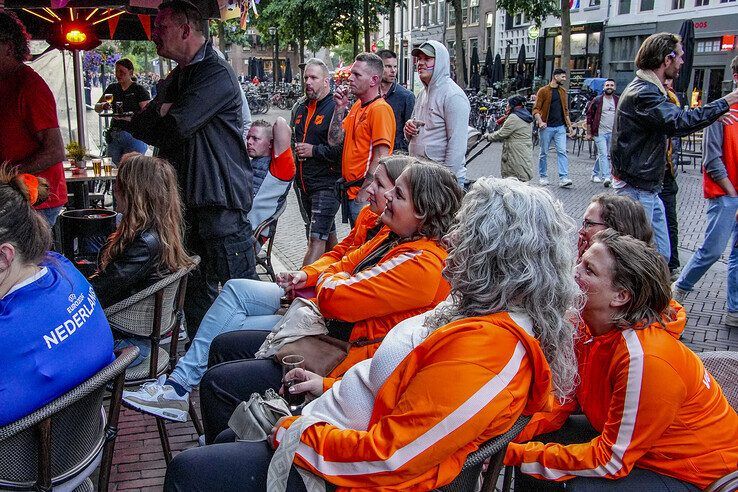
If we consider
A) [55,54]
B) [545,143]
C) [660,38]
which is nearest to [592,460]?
[660,38]

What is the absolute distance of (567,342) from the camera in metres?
1.91

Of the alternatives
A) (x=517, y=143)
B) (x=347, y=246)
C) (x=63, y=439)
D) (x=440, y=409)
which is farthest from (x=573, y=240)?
(x=517, y=143)

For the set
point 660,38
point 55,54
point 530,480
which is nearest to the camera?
point 530,480

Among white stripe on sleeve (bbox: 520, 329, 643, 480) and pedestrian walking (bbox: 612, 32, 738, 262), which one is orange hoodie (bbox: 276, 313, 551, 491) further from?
pedestrian walking (bbox: 612, 32, 738, 262)

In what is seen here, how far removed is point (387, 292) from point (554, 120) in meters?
9.49

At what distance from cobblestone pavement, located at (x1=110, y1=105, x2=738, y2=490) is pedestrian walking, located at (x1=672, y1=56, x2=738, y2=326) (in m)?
0.34

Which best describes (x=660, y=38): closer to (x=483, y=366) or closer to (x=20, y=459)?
(x=483, y=366)

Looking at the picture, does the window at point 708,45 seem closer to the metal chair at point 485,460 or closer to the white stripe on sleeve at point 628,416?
the white stripe on sleeve at point 628,416

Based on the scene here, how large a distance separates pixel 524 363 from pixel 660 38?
371 centimetres

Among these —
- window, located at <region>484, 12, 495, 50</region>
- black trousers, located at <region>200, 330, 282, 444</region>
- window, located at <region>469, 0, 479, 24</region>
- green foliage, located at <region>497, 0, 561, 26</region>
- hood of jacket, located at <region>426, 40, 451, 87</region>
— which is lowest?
black trousers, located at <region>200, 330, 282, 444</region>

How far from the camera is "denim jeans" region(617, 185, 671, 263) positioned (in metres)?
4.75

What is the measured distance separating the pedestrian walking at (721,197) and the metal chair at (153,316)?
3.91 m

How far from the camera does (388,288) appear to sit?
2.51 metres

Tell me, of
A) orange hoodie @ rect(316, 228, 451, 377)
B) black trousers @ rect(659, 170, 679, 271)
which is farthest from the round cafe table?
black trousers @ rect(659, 170, 679, 271)
